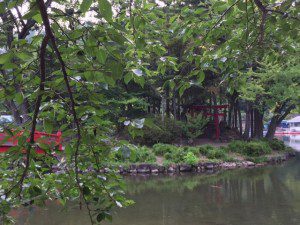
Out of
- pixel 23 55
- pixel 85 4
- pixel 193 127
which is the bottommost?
pixel 193 127

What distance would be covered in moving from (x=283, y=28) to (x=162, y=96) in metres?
13.8

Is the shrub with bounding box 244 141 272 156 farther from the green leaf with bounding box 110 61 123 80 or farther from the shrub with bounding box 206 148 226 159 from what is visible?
the green leaf with bounding box 110 61 123 80

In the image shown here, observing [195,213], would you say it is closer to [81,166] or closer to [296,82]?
[81,166]

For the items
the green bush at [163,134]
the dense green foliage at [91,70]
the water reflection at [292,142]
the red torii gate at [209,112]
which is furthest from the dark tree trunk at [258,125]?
the dense green foliage at [91,70]

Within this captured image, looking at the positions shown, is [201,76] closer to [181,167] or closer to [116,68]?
[116,68]

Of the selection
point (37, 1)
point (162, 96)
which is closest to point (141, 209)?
point (37, 1)

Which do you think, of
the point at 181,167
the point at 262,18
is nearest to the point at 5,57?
the point at 262,18

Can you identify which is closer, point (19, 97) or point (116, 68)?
point (116, 68)

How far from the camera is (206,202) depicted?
7.52m

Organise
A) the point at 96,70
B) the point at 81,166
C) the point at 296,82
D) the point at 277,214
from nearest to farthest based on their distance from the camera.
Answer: the point at 96,70, the point at 81,166, the point at 277,214, the point at 296,82

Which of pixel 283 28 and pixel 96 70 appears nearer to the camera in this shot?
pixel 96 70

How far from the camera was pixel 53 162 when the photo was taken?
1.56 m

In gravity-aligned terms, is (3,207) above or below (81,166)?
below

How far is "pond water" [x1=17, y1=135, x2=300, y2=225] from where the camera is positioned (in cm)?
617
